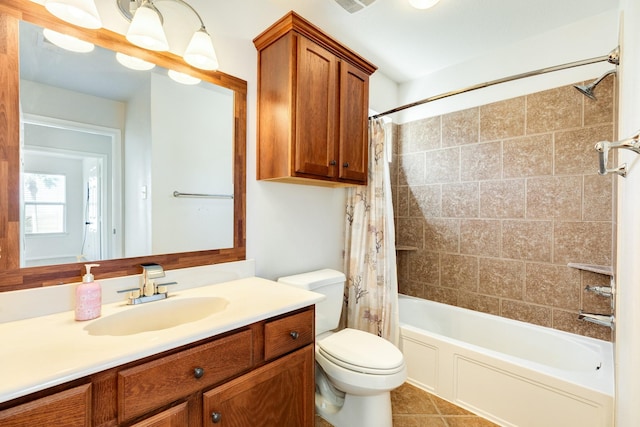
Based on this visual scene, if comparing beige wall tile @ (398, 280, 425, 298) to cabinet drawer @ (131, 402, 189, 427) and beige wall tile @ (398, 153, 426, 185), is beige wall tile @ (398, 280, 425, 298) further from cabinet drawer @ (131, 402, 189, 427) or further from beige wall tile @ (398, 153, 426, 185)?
cabinet drawer @ (131, 402, 189, 427)

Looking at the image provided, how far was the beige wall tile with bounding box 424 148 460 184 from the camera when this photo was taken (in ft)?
8.18

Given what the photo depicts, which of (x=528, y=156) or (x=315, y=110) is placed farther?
(x=528, y=156)

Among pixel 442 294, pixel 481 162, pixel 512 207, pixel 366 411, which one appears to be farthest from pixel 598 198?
pixel 366 411

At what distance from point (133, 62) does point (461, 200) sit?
245cm

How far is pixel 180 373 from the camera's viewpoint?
0.85 m

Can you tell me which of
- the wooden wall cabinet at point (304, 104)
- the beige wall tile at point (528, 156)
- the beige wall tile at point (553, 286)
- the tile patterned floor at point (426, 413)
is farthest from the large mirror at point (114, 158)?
the beige wall tile at point (553, 286)

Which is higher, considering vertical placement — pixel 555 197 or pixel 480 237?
pixel 555 197

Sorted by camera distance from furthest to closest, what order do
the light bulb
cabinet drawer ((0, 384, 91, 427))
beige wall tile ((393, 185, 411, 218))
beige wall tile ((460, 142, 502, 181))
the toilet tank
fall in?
beige wall tile ((393, 185, 411, 218)) → beige wall tile ((460, 142, 502, 181)) → the toilet tank → the light bulb → cabinet drawer ((0, 384, 91, 427))

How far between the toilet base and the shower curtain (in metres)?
0.55

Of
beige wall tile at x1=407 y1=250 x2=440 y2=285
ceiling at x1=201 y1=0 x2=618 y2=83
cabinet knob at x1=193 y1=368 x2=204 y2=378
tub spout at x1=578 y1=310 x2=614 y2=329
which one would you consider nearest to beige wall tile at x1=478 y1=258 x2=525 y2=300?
beige wall tile at x1=407 y1=250 x2=440 y2=285

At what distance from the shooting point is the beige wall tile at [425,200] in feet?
8.55

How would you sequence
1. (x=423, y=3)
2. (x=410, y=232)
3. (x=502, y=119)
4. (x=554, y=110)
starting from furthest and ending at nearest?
(x=410, y=232)
(x=502, y=119)
(x=554, y=110)
(x=423, y=3)

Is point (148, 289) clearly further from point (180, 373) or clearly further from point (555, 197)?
point (555, 197)

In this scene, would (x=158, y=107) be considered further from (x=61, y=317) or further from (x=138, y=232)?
(x=61, y=317)
